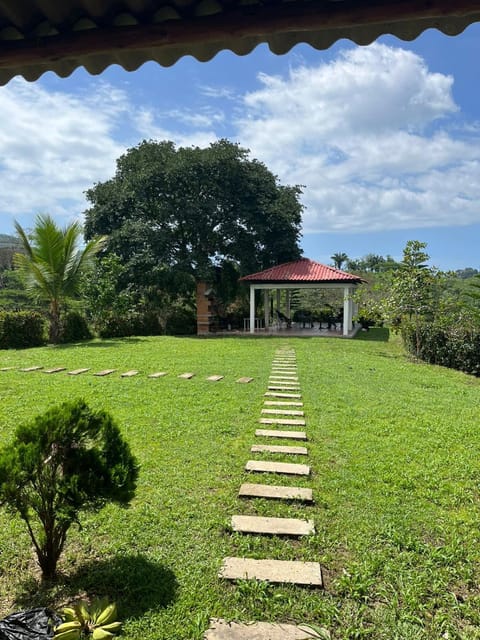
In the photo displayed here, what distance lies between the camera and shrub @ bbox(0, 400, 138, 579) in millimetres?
2045

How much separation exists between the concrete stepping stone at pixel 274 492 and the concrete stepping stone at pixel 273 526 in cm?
32

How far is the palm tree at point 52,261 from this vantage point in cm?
1455

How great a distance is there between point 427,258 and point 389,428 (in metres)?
9.35

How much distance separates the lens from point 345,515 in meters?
2.97

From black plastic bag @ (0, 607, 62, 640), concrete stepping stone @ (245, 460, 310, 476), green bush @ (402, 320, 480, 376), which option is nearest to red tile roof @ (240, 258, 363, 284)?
green bush @ (402, 320, 480, 376)

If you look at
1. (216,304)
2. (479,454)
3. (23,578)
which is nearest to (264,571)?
(23,578)

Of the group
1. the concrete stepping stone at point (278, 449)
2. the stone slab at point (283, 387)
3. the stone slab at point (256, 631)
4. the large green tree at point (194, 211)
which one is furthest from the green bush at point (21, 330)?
the stone slab at point (256, 631)

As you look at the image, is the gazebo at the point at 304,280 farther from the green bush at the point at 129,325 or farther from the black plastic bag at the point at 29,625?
the black plastic bag at the point at 29,625

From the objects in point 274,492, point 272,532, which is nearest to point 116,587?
point 272,532

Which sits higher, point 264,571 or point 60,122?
point 60,122

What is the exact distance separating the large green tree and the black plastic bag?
60.2 ft

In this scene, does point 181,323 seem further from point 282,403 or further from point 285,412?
point 285,412

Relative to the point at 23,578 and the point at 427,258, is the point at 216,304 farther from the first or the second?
the point at 23,578

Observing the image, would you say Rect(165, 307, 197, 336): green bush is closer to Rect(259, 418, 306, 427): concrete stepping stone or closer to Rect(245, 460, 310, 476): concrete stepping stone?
Rect(259, 418, 306, 427): concrete stepping stone
